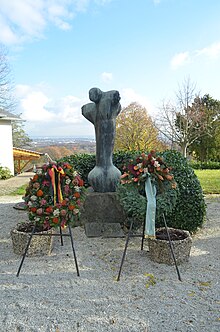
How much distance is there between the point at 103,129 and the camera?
5109mm

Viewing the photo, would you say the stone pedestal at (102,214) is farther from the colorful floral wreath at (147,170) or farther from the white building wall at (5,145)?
the white building wall at (5,145)

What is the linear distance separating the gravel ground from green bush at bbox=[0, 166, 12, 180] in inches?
489

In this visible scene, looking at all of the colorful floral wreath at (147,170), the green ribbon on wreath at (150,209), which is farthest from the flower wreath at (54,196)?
the green ribbon on wreath at (150,209)

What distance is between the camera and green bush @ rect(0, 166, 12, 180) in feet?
52.9

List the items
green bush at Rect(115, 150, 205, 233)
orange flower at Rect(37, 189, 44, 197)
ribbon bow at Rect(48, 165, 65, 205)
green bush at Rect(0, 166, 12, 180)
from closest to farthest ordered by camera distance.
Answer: ribbon bow at Rect(48, 165, 65, 205) → orange flower at Rect(37, 189, 44, 197) → green bush at Rect(115, 150, 205, 233) → green bush at Rect(0, 166, 12, 180)

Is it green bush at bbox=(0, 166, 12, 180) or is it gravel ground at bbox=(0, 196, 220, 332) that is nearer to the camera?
gravel ground at bbox=(0, 196, 220, 332)

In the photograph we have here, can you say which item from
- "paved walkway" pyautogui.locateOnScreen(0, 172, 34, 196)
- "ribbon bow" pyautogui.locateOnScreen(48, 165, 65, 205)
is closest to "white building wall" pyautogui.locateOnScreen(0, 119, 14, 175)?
"paved walkway" pyautogui.locateOnScreen(0, 172, 34, 196)

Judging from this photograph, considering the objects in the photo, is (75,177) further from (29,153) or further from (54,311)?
(29,153)

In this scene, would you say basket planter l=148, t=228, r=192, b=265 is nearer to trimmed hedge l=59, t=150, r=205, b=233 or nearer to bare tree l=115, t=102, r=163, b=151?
trimmed hedge l=59, t=150, r=205, b=233

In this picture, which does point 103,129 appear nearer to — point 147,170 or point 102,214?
point 102,214

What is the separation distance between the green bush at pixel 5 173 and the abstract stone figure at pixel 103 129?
12085mm

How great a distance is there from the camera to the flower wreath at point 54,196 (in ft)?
12.4

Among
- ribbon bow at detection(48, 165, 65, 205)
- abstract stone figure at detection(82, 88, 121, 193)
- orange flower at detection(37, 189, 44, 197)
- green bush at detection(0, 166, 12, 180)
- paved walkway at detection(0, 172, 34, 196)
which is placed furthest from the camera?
Answer: green bush at detection(0, 166, 12, 180)

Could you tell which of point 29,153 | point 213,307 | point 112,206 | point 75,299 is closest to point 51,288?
point 75,299
